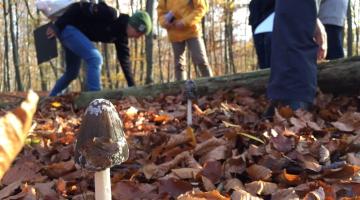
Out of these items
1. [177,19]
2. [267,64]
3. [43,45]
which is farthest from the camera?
[43,45]

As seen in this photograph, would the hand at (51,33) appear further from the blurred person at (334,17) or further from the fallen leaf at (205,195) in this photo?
the fallen leaf at (205,195)

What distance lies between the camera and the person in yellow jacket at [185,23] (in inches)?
231

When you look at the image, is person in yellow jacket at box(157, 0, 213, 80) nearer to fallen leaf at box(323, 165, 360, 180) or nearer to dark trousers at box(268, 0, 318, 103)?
dark trousers at box(268, 0, 318, 103)

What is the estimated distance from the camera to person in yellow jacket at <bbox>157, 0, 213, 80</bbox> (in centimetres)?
586

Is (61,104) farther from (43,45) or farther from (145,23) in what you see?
(43,45)

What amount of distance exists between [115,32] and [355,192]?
4.56m

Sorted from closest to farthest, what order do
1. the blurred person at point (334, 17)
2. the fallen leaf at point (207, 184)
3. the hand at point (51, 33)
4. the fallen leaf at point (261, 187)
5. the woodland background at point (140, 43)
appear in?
the fallen leaf at point (261, 187), the fallen leaf at point (207, 184), the blurred person at point (334, 17), the hand at point (51, 33), the woodland background at point (140, 43)

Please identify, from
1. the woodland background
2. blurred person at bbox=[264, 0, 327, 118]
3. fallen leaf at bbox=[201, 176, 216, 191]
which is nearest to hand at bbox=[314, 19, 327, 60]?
blurred person at bbox=[264, 0, 327, 118]

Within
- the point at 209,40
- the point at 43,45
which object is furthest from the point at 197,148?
the point at 209,40

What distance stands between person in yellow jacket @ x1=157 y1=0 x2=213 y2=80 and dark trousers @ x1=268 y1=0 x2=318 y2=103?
3308 mm

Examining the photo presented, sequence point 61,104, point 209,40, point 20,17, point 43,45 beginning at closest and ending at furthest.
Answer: point 61,104
point 43,45
point 20,17
point 209,40

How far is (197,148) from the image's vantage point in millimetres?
2043

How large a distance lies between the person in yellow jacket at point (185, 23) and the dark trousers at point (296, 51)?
3.31m

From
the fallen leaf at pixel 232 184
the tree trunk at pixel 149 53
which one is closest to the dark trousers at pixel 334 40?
the fallen leaf at pixel 232 184
